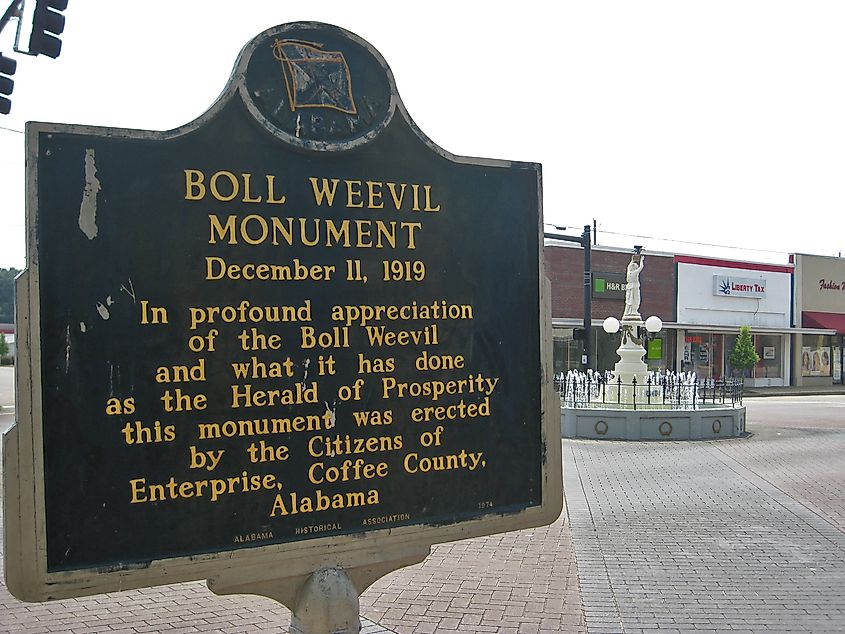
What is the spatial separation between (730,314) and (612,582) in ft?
119

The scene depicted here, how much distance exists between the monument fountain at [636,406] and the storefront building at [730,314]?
1853cm

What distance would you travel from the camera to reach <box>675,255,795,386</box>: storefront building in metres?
39.2

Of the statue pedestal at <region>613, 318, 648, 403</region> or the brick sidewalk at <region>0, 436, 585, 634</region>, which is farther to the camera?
the statue pedestal at <region>613, 318, 648, 403</region>

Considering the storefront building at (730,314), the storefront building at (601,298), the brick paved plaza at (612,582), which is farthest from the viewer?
the storefront building at (730,314)

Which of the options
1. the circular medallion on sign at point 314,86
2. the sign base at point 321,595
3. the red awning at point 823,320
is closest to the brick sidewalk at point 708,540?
the sign base at point 321,595

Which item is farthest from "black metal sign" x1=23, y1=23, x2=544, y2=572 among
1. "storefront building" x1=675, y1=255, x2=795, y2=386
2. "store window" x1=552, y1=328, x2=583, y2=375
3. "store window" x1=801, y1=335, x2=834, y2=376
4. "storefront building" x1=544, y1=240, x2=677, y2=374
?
"store window" x1=801, y1=335, x2=834, y2=376

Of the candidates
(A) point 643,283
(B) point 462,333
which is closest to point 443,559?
(B) point 462,333

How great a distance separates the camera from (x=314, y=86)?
302 cm

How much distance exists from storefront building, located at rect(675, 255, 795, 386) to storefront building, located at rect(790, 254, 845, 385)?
76cm

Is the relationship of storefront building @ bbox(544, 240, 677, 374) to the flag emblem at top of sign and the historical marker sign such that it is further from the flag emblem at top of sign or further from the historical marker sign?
the flag emblem at top of sign

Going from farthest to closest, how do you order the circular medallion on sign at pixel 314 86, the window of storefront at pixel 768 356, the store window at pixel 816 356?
the store window at pixel 816 356 < the window of storefront at pixel 768 356 < the circular medallion on sign at pixel 314 86

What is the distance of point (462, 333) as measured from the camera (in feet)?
10.8

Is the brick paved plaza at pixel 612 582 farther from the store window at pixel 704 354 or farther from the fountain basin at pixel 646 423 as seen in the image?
the store window at pixel 704 354

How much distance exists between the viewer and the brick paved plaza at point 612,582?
5.88 meters
